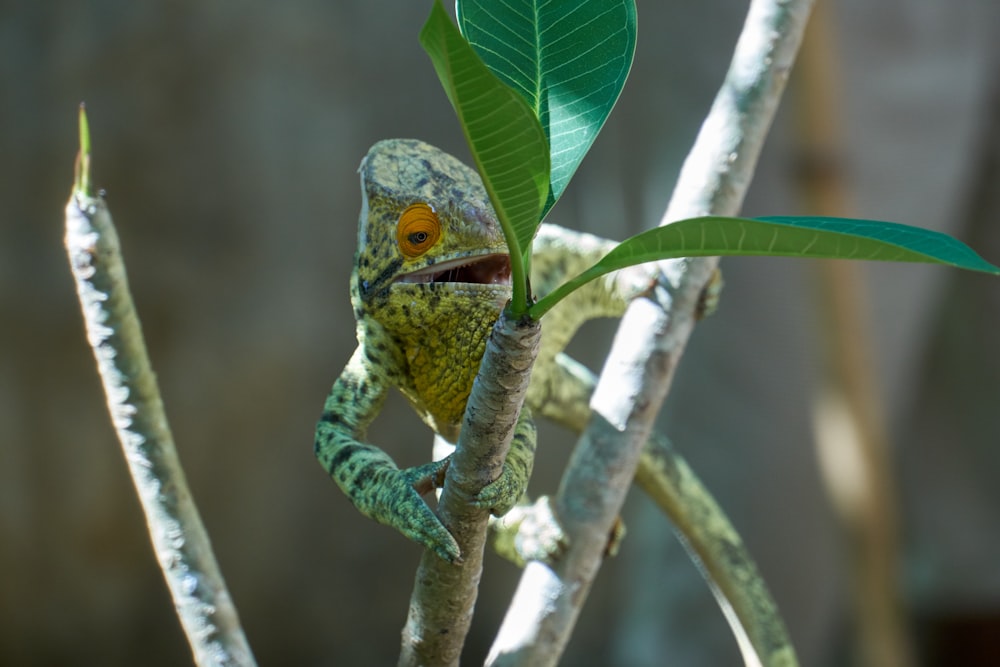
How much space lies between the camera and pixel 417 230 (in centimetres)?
89

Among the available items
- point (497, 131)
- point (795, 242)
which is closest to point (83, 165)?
point (497, 131)

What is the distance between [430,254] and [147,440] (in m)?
0.44

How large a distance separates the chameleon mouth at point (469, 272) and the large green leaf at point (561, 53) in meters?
0.21

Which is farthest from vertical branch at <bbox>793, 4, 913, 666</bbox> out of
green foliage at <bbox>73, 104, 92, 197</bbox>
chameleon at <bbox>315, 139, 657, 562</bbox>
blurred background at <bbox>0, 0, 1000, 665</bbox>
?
green foliage at <bbox>73, 104, 92, 197</bbox>

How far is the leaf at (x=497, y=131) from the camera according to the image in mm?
542

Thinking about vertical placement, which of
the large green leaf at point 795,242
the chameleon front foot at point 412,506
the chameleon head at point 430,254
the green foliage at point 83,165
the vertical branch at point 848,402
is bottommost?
the chameleon front foot at point 412,506

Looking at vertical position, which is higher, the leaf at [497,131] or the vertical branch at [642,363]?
the vertical branch at [642,363]

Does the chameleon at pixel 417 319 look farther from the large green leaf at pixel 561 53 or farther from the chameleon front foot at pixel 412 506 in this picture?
the large green leaf at pixel 561 53

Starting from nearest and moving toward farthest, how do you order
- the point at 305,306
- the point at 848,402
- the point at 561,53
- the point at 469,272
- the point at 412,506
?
the point at 561,53 < the point at 412,506 < the point at 469,272 < the point at 848,402 < the point at 305,306

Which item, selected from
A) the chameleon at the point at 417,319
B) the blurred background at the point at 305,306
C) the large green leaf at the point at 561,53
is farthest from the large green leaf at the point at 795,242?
the blurred background at the point at 305,306

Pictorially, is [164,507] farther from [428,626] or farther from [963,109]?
[963,109]

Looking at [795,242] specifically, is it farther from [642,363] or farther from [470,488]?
[642,363]

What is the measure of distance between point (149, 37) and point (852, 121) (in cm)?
256

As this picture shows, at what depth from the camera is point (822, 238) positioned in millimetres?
577
